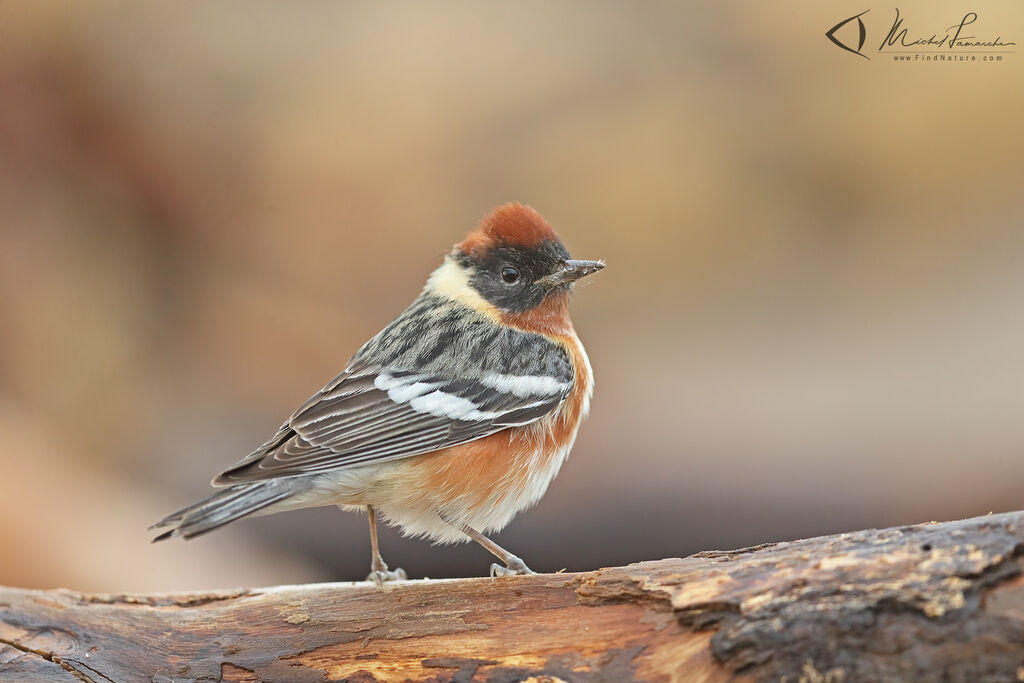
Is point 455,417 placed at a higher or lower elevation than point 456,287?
lower

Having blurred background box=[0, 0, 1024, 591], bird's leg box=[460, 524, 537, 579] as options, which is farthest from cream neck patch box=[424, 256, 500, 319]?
blurred background box=[0, 0, 1024, 591]

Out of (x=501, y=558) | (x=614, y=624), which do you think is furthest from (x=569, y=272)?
(x=614, y=624)

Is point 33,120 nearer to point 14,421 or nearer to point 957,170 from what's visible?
point 14,421

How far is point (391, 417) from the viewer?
3855 millimetres

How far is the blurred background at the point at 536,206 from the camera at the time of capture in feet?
23.2

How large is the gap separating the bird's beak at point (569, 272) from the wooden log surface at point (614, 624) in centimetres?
149

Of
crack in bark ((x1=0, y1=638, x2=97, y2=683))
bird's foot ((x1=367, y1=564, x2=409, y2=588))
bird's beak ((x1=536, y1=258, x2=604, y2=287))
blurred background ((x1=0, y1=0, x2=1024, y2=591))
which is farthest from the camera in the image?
blurred background ((x1=0, y1=0, x2=1024, y2=591))

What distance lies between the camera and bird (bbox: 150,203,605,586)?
365cm

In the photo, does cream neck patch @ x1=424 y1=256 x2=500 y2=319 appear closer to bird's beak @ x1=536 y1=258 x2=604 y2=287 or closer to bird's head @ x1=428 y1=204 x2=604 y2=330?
bird's head @ x1=428 y1=204 x2=604 y2=330

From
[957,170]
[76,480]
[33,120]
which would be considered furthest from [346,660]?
[957,170]

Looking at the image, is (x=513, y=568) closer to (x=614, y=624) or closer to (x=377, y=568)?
(x=377, y=568)

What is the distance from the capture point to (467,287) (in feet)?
15.0

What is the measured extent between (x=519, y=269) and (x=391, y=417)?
102 cm

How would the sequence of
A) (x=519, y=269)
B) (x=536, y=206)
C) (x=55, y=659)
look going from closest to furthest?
(x=55, y=659)
(x=519, y=269)
(x=536, y=206)
